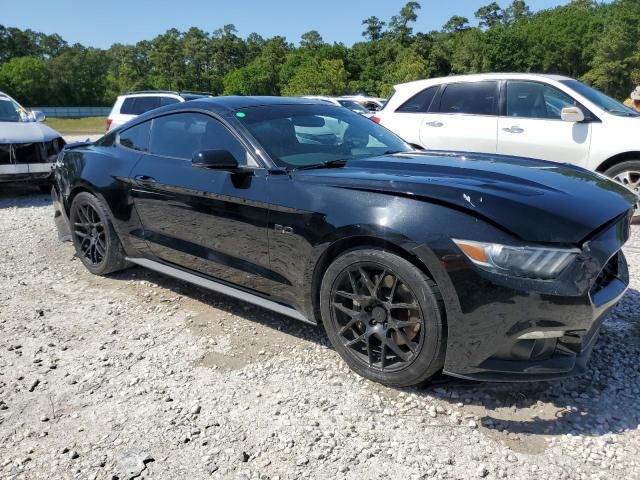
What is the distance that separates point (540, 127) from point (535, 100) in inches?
15.3

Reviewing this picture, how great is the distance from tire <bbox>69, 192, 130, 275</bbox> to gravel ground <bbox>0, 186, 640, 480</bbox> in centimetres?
76

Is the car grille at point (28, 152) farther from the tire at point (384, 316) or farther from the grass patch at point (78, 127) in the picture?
the grass patch at point (78, 127)

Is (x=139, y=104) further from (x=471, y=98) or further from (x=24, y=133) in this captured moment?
(x=471, y=98)

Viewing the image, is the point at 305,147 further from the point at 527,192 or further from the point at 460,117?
the point at 460,117

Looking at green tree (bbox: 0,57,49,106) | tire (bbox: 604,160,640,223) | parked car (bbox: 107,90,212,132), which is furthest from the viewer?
green tree (bbox: 0,57,49,106)

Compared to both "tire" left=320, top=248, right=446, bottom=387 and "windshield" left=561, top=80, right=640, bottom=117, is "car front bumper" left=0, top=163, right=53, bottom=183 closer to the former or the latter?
"tire" left=320, top=248, right=446, bottom=387

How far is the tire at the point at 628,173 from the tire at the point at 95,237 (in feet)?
17.5

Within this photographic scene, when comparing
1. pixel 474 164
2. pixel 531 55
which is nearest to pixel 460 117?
pixel 474 164

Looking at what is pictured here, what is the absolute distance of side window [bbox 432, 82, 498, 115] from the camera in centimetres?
675

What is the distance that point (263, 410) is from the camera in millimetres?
2730

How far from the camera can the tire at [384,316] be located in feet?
8.48

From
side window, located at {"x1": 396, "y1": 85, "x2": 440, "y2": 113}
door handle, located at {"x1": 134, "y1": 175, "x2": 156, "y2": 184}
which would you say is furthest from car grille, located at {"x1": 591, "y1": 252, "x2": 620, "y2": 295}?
side window, located at {"x1": 396, "y1": 85, "x2": 440, "y2": 113}

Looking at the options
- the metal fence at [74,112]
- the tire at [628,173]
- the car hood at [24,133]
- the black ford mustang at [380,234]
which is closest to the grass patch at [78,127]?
the car hood at [24,133]

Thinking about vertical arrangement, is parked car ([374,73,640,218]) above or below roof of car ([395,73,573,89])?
below
